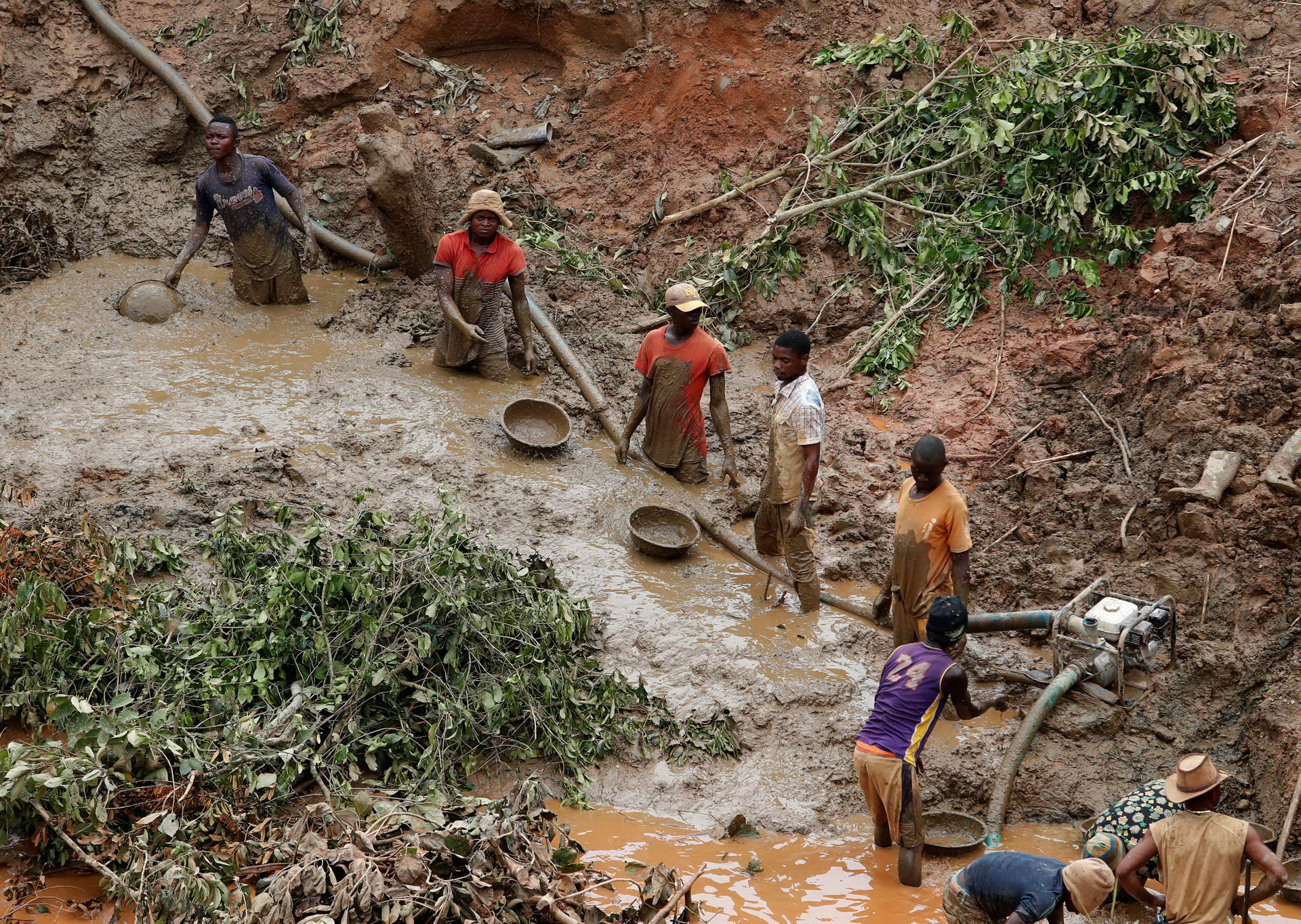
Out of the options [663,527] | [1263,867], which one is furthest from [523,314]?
[1263,867]

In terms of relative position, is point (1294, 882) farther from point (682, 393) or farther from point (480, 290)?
point (480, 290)

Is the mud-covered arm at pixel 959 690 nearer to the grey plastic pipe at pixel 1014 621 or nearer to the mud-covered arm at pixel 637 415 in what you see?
the grey plastic pipe at pixel 1014 621

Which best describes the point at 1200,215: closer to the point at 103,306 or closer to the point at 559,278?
the point at 559,278

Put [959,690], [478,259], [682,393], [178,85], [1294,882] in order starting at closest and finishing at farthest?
[1294,882], [959,690], [682,393], [478,259], [178,85]

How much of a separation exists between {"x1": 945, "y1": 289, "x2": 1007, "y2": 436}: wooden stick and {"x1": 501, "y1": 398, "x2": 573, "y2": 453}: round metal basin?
281 cm

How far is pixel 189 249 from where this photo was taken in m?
9.62

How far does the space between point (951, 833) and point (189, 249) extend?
7538 mm

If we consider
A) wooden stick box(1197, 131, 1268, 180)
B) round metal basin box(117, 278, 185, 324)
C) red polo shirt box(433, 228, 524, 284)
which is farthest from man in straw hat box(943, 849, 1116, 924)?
round metal basin box(117, 278, 185, 324)

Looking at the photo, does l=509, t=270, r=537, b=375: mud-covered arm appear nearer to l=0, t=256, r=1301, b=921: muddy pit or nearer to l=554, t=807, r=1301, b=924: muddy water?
l=0, t=256, r=1301, b=921: muddy pit

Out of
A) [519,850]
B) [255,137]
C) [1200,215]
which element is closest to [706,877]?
[519,850]

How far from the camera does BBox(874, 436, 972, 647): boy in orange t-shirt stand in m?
5.89

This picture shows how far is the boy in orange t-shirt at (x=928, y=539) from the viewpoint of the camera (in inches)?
232

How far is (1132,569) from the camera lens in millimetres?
6699

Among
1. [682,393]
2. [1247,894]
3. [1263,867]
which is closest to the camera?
[1263,867]
